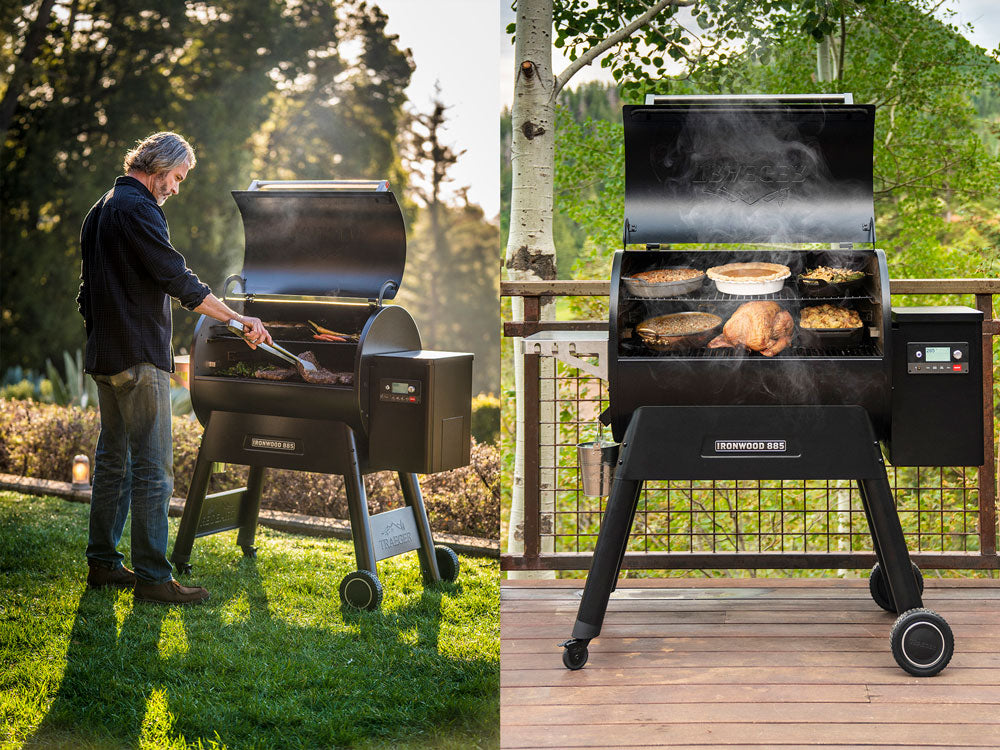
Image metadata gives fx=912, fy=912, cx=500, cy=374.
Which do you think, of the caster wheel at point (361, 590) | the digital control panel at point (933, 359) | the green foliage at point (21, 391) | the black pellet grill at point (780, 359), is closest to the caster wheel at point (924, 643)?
the black pellet grill at point (780, 359)

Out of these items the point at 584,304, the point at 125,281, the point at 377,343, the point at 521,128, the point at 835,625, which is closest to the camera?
the point at 125,281

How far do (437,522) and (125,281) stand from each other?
3.50 ft

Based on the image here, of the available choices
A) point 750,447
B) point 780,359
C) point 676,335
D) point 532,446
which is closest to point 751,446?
point 750,447

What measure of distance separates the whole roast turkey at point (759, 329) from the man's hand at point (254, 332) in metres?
1.32

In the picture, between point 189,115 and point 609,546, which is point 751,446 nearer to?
point 609,546

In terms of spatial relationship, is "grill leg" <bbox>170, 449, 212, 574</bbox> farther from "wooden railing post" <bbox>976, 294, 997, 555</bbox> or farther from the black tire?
"wooden railing post" <bbox>976, 294, 997, 555</bbox>

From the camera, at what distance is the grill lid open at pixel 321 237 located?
8.23 feet

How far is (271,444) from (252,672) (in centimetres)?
63

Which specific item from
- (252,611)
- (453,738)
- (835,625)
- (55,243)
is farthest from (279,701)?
(835,625)

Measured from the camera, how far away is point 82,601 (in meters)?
2.52

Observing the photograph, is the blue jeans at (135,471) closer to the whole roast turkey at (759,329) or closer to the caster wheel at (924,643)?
the whole roast turkey at (759,329)

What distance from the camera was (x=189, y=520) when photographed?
2.58 m

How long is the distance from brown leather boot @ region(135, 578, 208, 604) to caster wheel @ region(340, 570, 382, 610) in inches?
15.3

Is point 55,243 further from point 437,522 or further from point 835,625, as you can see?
point 835,625
